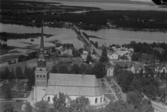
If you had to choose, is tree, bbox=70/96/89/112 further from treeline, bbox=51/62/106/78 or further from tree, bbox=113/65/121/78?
tree, bbox=113/65/121/78

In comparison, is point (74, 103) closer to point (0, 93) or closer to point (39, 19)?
point (0, 93)

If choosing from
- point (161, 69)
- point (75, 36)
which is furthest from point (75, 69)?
point (161, 69)

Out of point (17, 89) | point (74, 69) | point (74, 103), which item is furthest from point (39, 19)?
point (74, 103)

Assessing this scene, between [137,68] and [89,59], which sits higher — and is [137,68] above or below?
below

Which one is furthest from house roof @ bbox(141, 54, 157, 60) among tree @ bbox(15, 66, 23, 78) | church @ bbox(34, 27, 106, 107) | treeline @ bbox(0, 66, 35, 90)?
tree @ bbox(15, 66, 23, 78)

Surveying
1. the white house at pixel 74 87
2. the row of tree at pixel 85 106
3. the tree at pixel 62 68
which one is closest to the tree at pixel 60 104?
the row of tree at pixel 85 106

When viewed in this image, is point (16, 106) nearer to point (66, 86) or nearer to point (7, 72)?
point (66, 86)

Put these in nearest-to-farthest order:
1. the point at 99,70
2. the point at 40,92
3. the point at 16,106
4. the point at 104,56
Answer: the point at 16,106 → the point at 40,92 → the point at 99,70 → the point at 104,56

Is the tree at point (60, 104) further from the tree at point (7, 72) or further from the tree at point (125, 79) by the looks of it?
the tree at point (7, 72)
